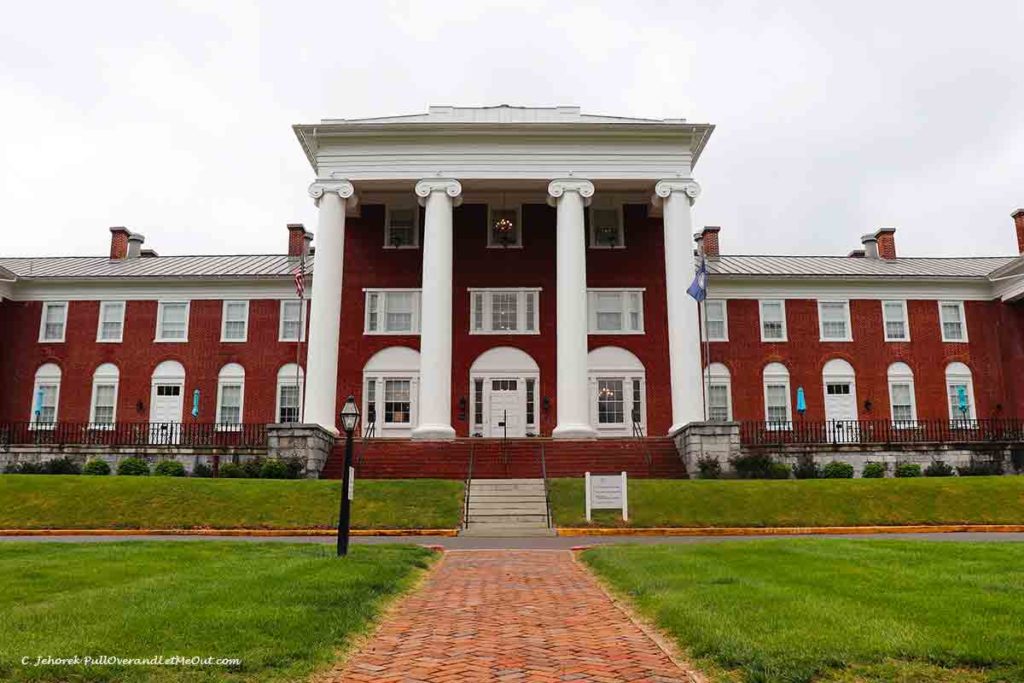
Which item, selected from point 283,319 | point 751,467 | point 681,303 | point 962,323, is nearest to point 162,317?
point 283,319

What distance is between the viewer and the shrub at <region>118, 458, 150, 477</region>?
2928 cm

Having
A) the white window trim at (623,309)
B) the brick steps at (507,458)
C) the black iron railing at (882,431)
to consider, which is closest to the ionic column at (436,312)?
the brick steps at (507,458)

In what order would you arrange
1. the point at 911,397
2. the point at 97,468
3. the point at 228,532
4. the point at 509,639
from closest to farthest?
the point at 509,639, the point at 228,532, the point at 97,468, the point at 911,397

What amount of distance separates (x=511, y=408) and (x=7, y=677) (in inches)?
1278

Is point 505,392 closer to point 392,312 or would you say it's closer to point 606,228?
point 392,312

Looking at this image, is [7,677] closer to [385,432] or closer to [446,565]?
[446,565]

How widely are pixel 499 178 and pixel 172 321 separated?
18.4 meters

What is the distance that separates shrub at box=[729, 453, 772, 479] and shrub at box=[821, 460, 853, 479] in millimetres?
2143

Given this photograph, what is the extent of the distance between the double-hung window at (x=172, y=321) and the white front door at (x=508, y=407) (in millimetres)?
15969

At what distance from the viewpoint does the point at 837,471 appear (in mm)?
29766

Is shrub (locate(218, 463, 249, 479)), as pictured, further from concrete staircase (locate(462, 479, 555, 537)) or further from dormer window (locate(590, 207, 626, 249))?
dormer window (locate(590, 207, 626, 249))

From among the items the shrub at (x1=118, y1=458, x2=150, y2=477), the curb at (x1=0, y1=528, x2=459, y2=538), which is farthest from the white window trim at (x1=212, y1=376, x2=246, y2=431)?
the curb at (x1=0, y1=528, x2=459, y2=538)

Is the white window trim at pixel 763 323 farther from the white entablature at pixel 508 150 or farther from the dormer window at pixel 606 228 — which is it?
the white entablature at pixel 508 150

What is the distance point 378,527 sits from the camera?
21234mm
